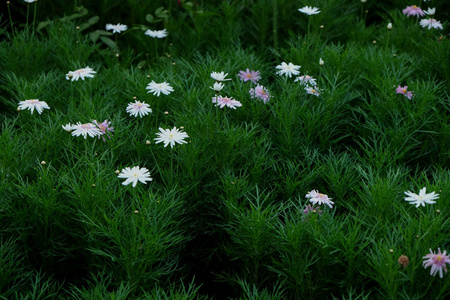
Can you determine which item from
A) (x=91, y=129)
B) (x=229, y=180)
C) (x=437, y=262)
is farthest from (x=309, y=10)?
(x=437, y=262)

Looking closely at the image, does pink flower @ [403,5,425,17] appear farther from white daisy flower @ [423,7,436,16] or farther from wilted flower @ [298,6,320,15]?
wilted flower @ [298,6,320,15]

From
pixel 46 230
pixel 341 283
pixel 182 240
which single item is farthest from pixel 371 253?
pixel 46 230

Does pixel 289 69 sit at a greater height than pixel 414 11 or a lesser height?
lesser

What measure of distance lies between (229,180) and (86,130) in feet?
1.72

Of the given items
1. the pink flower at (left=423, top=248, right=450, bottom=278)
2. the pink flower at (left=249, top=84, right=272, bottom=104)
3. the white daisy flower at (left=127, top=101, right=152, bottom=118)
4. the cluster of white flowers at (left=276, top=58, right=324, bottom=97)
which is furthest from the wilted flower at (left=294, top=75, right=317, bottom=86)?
the pink flower at (left=423, top=248, right=450, bottom=278)

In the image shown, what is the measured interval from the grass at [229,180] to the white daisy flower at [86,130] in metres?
0.04

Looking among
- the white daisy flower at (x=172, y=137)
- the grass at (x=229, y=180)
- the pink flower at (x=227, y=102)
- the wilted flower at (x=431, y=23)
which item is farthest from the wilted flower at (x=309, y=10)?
the white daisy flower at (x=172, y=137)

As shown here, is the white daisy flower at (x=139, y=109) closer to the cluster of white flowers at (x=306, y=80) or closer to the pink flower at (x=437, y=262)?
the cluster of white flowers at (x=306, y=80)

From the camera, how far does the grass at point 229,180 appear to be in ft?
5.41

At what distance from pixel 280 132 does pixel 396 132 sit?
0.44 metres

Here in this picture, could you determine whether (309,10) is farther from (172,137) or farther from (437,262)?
(437,262)

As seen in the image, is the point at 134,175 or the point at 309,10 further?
the point at 309,10

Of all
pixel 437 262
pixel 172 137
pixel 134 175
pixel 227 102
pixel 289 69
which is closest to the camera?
pixel 437 262

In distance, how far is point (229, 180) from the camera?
1887mm
